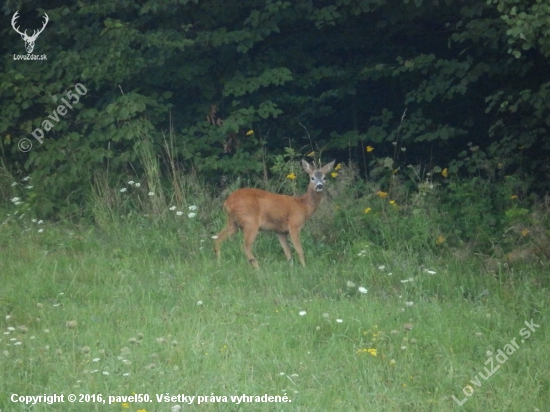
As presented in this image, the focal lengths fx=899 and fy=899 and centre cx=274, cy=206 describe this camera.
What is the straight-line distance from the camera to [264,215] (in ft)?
31.6

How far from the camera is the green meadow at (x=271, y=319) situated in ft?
17.9

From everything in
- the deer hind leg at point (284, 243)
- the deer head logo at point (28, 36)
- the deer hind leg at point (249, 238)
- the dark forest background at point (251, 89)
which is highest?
the deer head logo at point (28, 36)

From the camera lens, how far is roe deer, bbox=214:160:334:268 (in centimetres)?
945

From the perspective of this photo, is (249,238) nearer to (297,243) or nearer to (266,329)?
(297,243)

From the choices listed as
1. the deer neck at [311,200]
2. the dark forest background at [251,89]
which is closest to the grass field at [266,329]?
the deer neck at [311,200]

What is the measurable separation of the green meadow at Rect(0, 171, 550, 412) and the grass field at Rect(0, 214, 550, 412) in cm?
2

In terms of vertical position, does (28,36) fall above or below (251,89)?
above

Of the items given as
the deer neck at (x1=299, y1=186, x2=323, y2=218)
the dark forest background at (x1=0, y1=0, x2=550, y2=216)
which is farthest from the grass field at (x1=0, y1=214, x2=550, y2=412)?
the dark forest background at (x1=0, y1=0, x2=550, y2=216)

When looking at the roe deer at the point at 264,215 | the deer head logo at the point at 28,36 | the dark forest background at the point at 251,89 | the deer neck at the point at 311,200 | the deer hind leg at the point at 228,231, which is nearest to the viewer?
the roe deer at the point at 264,215

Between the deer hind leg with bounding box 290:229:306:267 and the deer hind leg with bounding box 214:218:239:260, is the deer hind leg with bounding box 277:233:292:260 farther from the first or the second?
the deer hind leg with bounding box 214:218:239:260

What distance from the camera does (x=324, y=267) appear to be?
8844 millimetres

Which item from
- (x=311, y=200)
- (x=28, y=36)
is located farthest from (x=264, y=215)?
(x=28, y=36)

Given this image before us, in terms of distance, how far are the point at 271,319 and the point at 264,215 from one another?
2.86 metres

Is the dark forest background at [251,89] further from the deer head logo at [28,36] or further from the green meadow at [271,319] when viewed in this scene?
the green meadow at [271,319]
